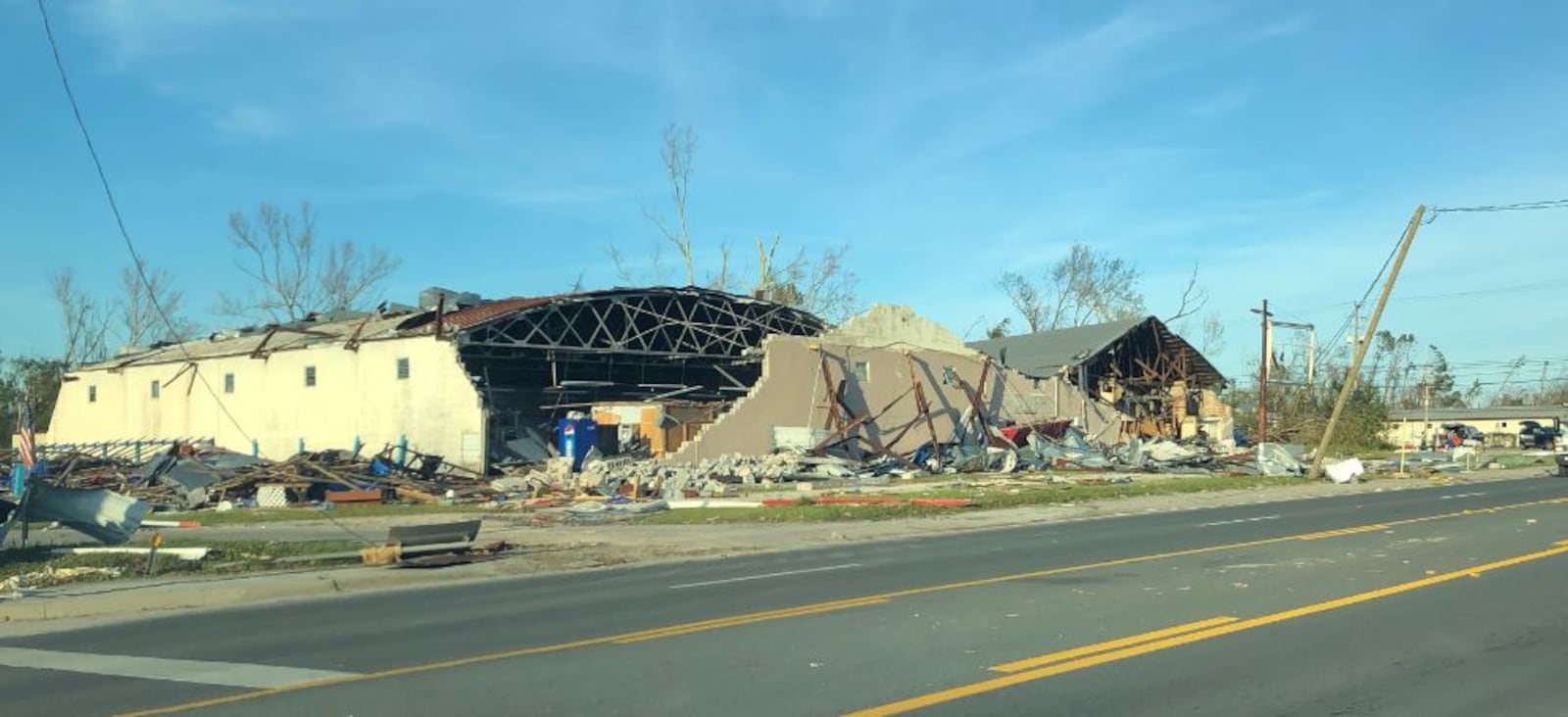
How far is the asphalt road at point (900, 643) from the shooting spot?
26.2ft

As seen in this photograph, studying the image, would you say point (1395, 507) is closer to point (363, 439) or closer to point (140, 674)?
point (140, 674)

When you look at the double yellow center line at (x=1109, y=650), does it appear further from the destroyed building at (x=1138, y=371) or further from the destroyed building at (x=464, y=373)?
the destroyed building at (x=1138, y=371)

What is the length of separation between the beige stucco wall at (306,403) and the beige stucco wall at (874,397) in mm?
7771

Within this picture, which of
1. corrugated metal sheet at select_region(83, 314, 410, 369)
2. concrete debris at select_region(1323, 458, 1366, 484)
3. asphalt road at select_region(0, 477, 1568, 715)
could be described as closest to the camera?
asphalt road at select_region(0, 477, 1568, 715)

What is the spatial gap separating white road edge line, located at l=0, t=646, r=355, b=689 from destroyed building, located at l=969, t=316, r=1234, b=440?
48.7 metres

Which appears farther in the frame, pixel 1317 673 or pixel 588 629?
pixel 588 629

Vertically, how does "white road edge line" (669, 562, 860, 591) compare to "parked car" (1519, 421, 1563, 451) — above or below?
above

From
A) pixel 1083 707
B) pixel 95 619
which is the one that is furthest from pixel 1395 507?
pixel 95 619

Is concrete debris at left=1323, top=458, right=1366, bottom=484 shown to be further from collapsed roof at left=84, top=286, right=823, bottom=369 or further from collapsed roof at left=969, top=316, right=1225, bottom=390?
collapsed roof at left=84, top=286, right=823, bottom=369

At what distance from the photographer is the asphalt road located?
26.2 ft

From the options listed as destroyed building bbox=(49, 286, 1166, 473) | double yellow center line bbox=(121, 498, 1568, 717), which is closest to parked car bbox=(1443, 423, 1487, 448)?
destroyed building bbox=(49, 286, 1166, 473)

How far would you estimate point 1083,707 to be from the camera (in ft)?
24.7

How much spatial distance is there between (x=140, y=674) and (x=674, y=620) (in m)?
4.50

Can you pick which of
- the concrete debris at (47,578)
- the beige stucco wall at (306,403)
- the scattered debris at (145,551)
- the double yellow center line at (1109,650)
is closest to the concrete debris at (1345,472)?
the beige stucco wall at (306,403)
